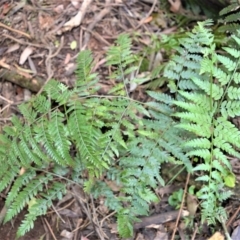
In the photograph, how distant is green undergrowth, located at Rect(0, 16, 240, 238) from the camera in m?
2.34

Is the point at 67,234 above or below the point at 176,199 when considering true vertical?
below

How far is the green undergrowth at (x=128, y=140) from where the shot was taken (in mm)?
2336

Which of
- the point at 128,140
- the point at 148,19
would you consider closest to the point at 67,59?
the point at 148,19

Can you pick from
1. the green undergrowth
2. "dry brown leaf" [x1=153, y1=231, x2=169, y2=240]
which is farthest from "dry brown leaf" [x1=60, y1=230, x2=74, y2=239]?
"dry brown leaf" [x1=153, y1=231, x2=169, y2=240]

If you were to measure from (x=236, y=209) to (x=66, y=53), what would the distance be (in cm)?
149

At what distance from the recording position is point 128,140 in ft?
8.33

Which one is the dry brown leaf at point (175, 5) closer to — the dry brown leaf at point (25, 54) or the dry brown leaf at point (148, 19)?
the dry brown leaf at point (148, 19)

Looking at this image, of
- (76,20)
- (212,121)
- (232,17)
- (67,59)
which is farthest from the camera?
(76,20)

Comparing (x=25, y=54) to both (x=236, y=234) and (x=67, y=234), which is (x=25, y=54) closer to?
(x=67, y=234)

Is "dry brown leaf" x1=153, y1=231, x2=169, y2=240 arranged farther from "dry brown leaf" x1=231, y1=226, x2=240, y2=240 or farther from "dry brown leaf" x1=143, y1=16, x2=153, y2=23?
"dry brown leaf" x1=143, y1=16, x2=153, y2=23

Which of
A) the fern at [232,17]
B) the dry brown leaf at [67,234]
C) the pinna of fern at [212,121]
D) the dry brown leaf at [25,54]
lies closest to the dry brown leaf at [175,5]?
the fern at [232,17]

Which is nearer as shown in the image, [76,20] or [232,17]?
[232,17]

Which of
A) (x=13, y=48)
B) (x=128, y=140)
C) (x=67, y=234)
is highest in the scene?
(x=13, y=48)

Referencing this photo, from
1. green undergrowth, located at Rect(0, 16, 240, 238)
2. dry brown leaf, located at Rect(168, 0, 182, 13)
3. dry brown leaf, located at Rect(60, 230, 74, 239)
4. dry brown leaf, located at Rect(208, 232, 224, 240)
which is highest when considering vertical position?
dry brown leaf, located at Rect(168, 0, 182, 13)
